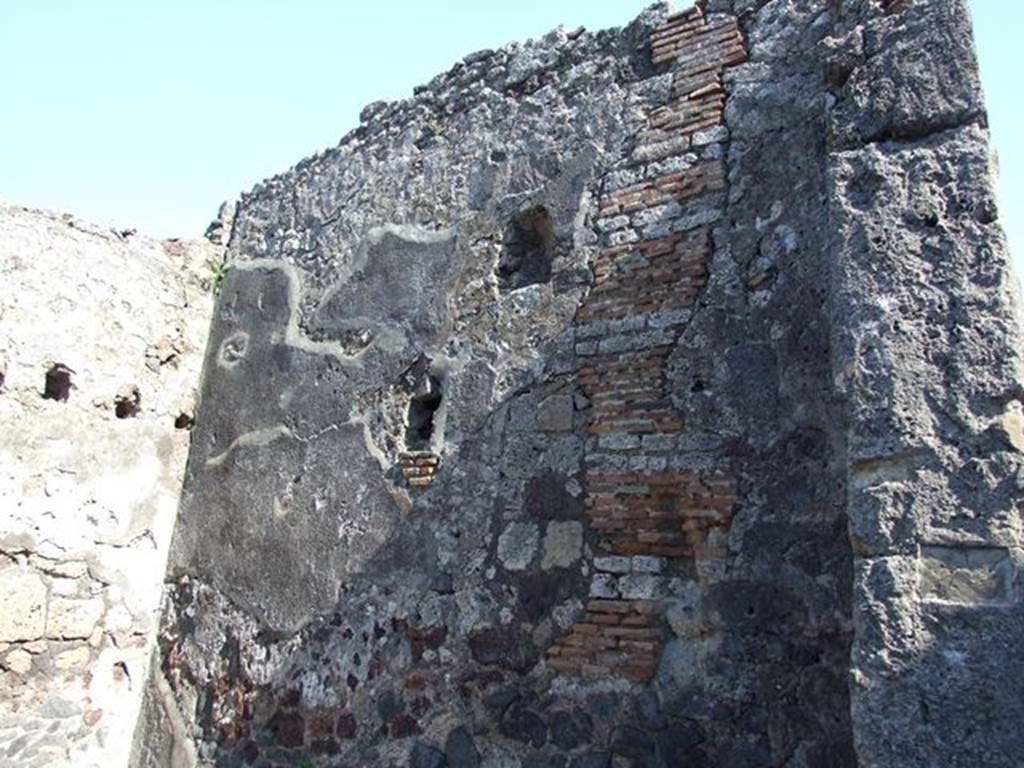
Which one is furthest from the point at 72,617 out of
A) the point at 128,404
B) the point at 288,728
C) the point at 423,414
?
the point at 423,414

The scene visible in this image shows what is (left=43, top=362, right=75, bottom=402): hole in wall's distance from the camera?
4547 mm

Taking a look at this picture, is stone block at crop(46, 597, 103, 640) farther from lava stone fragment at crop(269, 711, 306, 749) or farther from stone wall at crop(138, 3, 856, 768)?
lava stone fragment at crop(269, 711, 306, 749)

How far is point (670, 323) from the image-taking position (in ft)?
11.0

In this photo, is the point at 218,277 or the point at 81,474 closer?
the point at 81,474

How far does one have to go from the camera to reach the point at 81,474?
452 centimetres

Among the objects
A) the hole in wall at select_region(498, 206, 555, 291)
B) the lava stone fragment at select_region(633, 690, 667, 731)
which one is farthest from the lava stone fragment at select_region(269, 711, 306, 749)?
the hole in wall at select_region(498, 206, 555, 291)

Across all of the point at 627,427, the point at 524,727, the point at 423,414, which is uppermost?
the point at 423,414

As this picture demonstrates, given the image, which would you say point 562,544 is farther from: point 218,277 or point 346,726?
point 218,277

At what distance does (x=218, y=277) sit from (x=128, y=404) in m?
0.92

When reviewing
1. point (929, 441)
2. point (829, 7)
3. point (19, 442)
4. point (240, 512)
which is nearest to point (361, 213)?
point (240, 512)

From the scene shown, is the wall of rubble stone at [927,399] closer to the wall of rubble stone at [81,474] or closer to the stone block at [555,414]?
the stone block at [555,414]

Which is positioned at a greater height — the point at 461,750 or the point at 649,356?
the point at 649,356

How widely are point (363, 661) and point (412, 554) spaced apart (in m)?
0.48

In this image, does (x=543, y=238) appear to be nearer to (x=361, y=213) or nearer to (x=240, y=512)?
(x=361, y=213)
